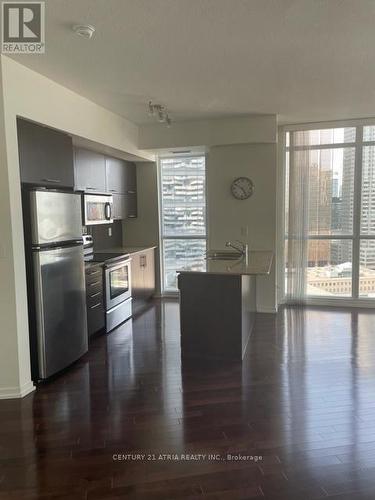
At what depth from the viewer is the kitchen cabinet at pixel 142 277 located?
542 centimetres

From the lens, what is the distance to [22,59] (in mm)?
2904

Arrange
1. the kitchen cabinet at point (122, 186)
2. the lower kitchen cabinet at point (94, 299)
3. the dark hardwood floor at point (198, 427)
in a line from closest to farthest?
the dark hardwood floor at point (198, 427)
the lower kitchen cabinet at point (94, 299)
the kitchen cabinet at point (122, 186)

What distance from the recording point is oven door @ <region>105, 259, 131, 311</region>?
452cm

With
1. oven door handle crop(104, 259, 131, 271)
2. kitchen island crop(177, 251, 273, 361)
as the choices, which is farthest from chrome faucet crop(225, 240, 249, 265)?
oven door handle crop(104, 259, 131, 271)

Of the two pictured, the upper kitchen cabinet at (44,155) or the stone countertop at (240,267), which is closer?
the upper kitchen cabinet at (44,155)

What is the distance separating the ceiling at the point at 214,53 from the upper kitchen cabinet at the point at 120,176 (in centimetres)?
103

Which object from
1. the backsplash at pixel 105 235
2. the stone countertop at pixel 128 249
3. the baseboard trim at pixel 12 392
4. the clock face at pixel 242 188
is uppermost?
the clock face at pixel 242 188

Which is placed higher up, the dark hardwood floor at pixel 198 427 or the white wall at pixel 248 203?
the white wall at pixel 248 203

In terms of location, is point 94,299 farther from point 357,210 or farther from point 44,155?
point 357,210

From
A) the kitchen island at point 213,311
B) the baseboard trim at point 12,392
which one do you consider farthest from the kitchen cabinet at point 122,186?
the baseboard trim at point 12,392

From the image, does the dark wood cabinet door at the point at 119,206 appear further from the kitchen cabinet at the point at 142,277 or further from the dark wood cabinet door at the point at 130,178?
the kitchen cabinet at the point at 142,277

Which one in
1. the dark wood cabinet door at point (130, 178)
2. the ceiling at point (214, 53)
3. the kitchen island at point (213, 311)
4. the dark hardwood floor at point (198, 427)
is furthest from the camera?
the dark wood cabinet door at point (130, 178)

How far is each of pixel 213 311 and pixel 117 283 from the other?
5.22 feet

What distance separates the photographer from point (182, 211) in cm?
632
